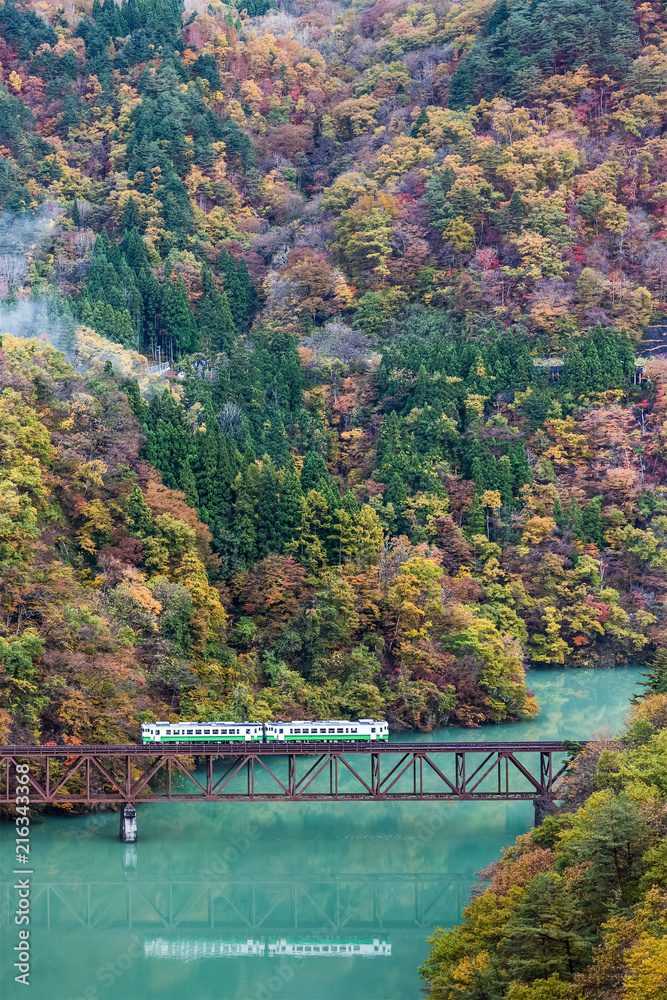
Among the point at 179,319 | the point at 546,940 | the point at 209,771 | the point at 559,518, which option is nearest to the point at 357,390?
the point at 179,319

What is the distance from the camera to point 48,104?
104 metres

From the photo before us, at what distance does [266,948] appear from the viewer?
40.2 m

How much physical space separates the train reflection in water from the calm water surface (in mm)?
63

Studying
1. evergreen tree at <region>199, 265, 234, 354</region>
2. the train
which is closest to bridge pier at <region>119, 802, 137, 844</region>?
the train

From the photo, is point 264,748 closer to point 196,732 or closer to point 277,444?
point 196,732

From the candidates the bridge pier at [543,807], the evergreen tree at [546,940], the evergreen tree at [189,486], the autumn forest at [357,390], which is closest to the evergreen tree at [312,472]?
the autumn forest at [357,390]

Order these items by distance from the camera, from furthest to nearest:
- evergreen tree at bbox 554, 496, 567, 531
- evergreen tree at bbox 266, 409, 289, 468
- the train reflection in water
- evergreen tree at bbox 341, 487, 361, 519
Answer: evergreen tree at bbox 266, 409, 289, 468 → evergreen tree at bbox 554, 496, 567, 531 → evergreen tree at bbox 341, 487, 361, 519 → the train reflection in water

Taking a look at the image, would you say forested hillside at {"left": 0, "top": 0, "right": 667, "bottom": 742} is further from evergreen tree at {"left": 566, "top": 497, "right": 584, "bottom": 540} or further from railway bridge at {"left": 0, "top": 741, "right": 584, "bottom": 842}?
railway bridge at {"left": 0, "top": 741, "right": 584, "bottom": 842}

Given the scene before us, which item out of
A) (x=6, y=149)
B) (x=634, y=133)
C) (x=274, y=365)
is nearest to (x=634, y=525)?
A: (x=274, y=365)

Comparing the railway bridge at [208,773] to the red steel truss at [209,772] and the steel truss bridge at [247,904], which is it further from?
the steel truss bridge at [247,904]

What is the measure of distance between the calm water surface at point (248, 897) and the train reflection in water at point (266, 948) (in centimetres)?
6

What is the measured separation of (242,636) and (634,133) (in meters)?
49.7

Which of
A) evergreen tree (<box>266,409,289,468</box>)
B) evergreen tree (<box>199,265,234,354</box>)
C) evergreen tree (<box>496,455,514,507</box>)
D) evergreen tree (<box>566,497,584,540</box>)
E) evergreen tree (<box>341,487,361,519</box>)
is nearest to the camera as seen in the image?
evergreen tree (<box>341,487,361,519</box>)

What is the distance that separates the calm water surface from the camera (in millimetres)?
37594
